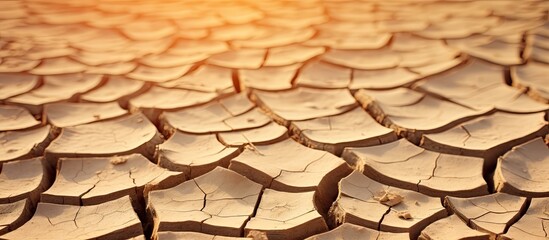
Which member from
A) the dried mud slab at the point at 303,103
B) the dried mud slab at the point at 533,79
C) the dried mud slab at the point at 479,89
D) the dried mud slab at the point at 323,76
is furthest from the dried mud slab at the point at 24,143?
the dried mud slab at the point at 533,79

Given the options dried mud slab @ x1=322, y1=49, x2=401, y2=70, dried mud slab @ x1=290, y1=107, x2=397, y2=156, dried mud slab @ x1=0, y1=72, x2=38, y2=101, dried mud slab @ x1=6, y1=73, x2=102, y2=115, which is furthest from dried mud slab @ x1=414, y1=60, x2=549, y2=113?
dried mud slab @ x1=0, y1=72, x2=38, y2=101

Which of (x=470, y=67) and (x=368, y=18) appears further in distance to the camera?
→ (x=368, y=18)

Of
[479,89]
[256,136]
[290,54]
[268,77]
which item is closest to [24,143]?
[256,136]

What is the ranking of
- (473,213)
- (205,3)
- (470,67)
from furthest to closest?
(205,3)
(470,67)
(473,213)

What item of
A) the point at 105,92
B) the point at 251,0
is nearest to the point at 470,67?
the point at 105,92

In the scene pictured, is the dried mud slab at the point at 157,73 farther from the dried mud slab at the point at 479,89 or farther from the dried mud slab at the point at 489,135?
the dried mud slab at the point at 489,135

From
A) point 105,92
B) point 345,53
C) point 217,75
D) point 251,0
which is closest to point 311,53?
point 345,53

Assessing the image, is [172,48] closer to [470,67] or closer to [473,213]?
[470,67]

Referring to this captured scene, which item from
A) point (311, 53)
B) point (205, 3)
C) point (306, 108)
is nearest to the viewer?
point (306, 108)
